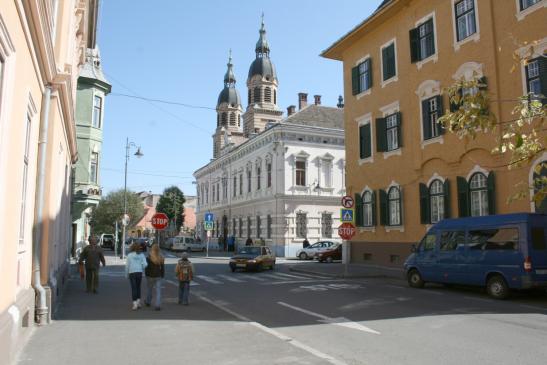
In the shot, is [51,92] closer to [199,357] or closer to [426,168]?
[199,357]

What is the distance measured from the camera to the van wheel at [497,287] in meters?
13.3

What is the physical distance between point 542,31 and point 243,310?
46.2ft

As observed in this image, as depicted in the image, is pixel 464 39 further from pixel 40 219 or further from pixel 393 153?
pixel 40 219

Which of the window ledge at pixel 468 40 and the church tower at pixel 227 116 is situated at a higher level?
the church tower at pixel 227 116

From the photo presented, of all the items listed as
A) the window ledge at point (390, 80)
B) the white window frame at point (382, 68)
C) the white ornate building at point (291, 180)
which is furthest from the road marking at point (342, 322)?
the white ornate building at point (291, 180)

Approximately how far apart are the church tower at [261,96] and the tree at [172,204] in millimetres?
24015

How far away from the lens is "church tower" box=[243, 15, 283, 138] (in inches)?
2542

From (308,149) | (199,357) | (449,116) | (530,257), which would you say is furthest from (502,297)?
(308,149)

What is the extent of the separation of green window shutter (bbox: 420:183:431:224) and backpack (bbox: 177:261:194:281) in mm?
12645

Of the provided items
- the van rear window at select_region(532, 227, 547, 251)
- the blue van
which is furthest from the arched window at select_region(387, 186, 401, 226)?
the van rear window at select_region(532, 227, 547, 251)

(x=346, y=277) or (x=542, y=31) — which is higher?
(x=542, y=31)

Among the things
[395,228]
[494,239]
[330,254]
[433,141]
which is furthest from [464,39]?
[330,254]

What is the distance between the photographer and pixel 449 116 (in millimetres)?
6535

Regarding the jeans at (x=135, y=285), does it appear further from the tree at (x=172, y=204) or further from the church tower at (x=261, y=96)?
the tree at (x=172, y=204)
